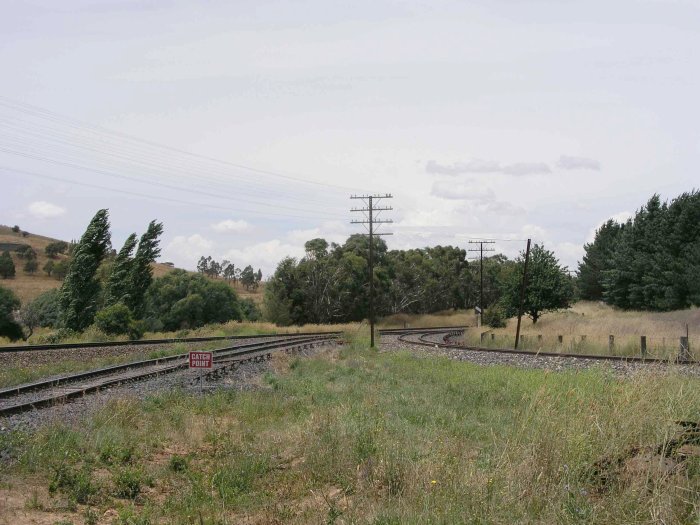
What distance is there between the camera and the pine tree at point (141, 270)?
5897 cm

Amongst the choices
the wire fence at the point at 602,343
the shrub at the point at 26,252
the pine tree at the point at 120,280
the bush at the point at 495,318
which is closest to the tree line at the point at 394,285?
the bush at the point at 495,318

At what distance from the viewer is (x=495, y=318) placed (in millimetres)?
67125

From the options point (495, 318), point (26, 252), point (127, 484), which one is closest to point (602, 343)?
point (127, 484)

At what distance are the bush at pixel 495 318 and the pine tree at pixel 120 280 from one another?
29.8 m

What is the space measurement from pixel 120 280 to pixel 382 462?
53481 millimetres

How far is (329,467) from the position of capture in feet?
30.7

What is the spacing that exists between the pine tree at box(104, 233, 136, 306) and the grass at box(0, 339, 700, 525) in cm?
4569

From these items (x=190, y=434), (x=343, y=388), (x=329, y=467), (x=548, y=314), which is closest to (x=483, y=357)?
(x=343, y=388)

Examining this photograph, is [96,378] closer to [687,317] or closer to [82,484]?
[82,484]

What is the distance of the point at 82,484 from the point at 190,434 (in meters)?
3.71

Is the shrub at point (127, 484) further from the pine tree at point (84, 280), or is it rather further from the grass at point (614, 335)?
the pine tree at point (84, 280)

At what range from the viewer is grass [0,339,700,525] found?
22.2 feet

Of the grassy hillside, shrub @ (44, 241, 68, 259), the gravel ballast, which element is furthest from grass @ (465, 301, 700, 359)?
shrub @ (44, 241, 68, 259)

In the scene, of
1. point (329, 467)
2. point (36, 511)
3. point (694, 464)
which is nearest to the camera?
point (694, 464)
